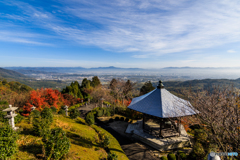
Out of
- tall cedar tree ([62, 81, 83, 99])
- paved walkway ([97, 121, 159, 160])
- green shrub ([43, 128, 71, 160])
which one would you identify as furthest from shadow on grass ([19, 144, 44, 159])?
tall cedar tree ([62, 81, 83, 99])

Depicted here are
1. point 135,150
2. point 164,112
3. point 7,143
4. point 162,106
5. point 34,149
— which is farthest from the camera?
point 162,106

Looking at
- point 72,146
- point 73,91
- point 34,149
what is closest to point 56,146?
point 34,149

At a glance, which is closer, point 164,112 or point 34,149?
point 34,149

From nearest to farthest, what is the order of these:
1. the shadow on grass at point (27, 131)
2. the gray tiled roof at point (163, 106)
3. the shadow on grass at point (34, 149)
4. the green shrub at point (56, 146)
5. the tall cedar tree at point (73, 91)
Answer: the green shrub at point (56, 146) < the shadow on grass at point (34, 149) < the shadow on grass at point (27, 131) < the gray tiled roof at point (163, 106) < the tall cedar tree at point (73, 91)

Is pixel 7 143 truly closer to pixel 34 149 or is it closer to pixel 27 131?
pixel 34 149

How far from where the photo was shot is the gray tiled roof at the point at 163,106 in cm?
944

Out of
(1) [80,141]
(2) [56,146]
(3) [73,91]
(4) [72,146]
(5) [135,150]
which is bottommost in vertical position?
(5) [135,150]

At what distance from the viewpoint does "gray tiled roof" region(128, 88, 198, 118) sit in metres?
9.44

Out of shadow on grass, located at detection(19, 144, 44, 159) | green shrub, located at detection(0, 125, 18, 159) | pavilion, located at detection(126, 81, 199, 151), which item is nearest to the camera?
green shrub, located at detection(0, 125, 18, 159)

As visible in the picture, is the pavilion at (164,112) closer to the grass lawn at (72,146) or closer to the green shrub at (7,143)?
the grass lawn at (72,146)

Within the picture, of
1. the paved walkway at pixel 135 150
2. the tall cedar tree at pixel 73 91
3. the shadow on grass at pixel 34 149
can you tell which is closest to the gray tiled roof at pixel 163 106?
the paved walkway at pixel 135 150

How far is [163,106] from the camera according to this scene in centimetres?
1005

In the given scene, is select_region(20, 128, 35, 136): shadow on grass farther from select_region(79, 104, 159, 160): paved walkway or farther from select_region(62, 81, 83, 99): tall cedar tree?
select_region(62, 81, 83, 99): tall cedar tree

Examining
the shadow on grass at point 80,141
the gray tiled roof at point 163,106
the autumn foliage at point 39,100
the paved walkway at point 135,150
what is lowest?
the paved walkway at point 135,150
